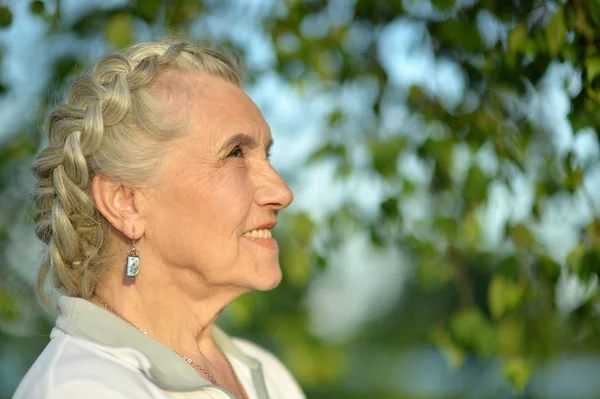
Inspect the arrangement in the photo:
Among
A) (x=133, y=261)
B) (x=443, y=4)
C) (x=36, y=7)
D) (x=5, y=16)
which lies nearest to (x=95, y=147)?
(x=133, y=261)

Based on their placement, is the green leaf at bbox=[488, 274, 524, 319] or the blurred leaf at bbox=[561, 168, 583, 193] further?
the green leaf at bbox=[488, 274, 524, 319]

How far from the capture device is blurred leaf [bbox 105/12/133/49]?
10.0 feet

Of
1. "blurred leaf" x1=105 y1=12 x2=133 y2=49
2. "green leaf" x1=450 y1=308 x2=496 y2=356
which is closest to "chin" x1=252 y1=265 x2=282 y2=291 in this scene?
"green leaf" x1=450 y1=308 x2=496 y2=356

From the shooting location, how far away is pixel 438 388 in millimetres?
21172

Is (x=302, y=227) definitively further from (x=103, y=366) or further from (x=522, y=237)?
(x=103, y=366)

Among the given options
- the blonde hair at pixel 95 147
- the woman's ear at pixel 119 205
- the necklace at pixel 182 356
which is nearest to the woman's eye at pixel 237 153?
the blonde hair at pixel 95 147

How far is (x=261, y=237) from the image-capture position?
225cm

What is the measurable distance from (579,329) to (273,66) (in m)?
1.78

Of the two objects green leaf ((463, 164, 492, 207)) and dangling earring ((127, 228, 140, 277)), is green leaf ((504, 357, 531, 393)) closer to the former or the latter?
green leaf ((463, 164, 492, 207))

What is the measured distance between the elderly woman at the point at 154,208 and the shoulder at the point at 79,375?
19 millimetres

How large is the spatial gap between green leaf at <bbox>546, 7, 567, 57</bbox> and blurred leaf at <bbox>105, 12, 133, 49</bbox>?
153 centimetres

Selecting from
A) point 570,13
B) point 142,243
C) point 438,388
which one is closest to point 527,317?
point 570,13

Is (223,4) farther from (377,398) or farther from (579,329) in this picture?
(377,398)

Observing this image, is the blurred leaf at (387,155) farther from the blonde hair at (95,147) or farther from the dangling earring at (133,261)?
the dangling earring at (133,261)
